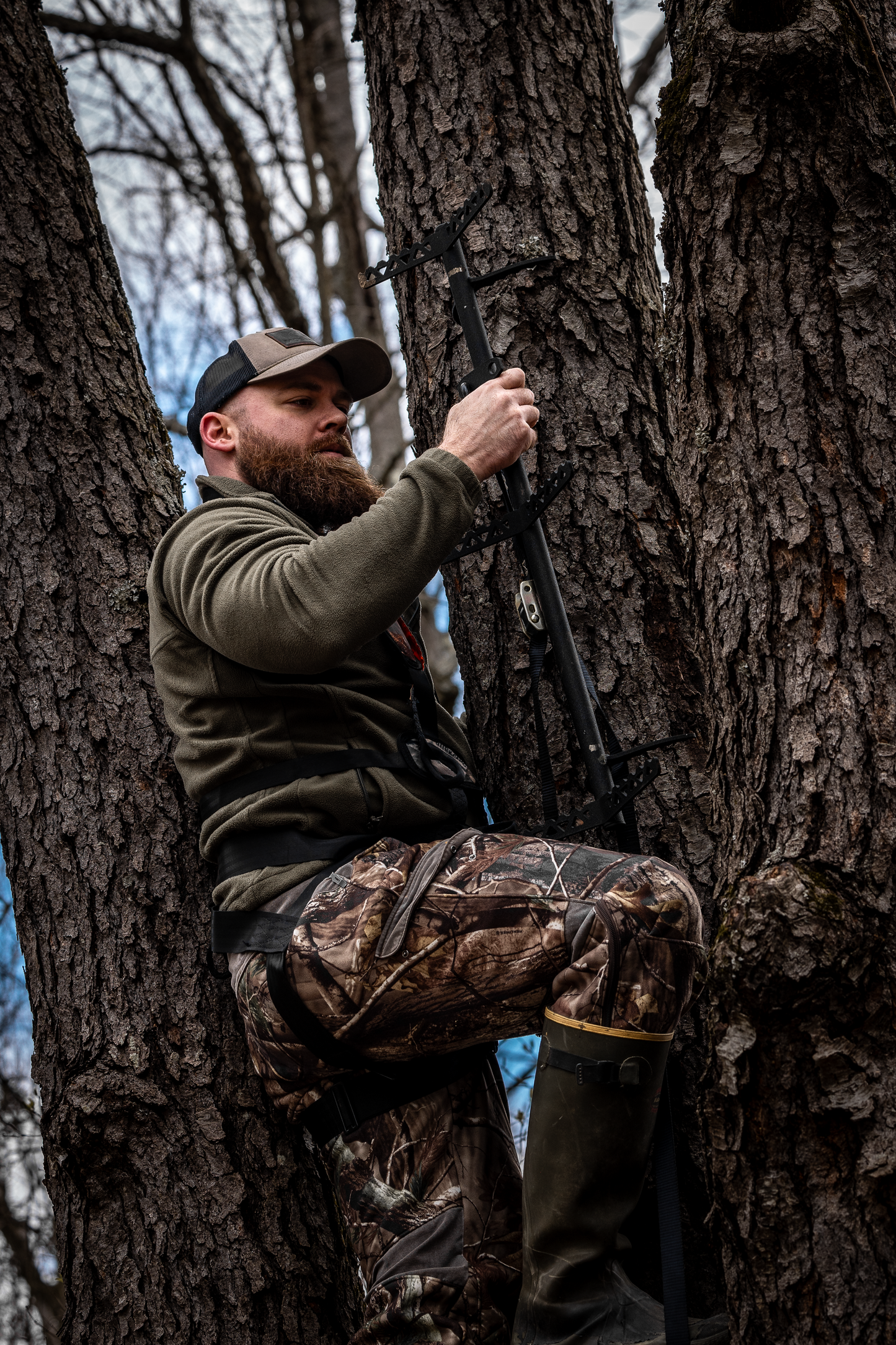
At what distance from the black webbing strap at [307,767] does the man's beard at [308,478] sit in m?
0.76

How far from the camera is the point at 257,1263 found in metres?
2.86

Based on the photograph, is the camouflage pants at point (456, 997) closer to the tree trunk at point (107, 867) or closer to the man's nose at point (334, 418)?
the tree trunk at point (107, 867)

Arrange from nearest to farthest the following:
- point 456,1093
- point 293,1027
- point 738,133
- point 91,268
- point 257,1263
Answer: point 738,133
point 293,1027
point 456,1093
point 257,1263
point 91,268

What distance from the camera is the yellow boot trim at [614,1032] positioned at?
7.20ft

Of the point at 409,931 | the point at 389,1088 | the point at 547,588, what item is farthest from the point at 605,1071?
the point at 547,588

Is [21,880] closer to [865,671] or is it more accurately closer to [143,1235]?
[143,1235]

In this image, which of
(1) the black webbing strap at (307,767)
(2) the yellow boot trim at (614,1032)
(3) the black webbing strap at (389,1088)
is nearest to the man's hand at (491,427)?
(1) the black webbing strap at (307,767)

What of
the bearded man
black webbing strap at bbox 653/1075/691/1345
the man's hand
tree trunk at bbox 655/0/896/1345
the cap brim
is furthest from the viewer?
the cap brim

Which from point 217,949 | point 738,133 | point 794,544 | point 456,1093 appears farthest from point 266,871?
point 738,133

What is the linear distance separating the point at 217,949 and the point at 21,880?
2.57ft

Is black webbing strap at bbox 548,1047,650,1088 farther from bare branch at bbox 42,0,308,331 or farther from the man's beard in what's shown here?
bare branch at bbox 42,0,308,331

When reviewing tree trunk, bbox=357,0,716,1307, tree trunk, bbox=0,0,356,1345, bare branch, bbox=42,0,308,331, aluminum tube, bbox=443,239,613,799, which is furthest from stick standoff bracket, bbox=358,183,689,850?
bare branch, bbox=42,0,308,331

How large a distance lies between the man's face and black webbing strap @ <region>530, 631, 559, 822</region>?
25.7 inches

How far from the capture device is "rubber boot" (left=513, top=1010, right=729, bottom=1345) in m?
2.19
